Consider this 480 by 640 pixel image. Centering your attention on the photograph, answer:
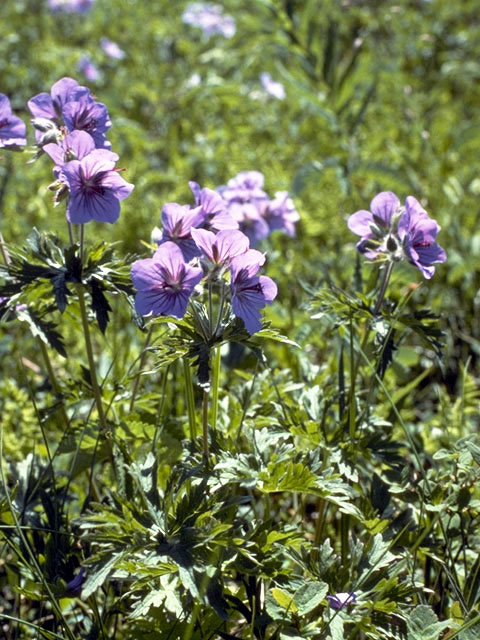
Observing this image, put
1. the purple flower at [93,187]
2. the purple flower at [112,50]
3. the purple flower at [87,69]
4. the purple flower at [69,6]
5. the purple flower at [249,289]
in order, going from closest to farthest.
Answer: the purple flower at [249,289], the purple flower at [93,187], the purple flower at [87,69], the purple flower at [112,50], the purple flower at [69,6]

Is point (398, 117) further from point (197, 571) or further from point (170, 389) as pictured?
point (197, 571)

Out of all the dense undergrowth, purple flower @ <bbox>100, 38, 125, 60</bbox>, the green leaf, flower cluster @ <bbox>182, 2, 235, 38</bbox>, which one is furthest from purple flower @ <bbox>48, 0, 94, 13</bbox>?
the green leaf

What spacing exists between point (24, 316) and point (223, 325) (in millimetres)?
539

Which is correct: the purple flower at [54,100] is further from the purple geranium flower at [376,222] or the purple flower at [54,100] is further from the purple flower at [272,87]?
the purple flower at [272,87]

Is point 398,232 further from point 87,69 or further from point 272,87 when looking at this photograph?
point 87,69

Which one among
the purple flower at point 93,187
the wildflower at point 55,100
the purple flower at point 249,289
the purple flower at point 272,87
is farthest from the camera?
the purple flower at point 272,87

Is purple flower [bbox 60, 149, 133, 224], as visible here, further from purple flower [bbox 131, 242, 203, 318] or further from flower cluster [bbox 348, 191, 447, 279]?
flower cluster [bbox 348, 191, 447, 279]

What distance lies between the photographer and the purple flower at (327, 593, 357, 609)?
59.6 inches

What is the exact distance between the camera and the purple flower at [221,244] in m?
1.55

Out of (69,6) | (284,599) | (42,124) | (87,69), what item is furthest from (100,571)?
(69,6)

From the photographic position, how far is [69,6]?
6.30 m

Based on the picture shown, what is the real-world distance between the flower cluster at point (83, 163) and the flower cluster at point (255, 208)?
2.25 ft

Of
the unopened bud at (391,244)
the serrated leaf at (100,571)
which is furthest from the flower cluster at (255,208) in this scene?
the serrated leaf at (100,571)

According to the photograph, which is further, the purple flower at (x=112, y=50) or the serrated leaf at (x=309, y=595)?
the purple flower at (x=112, y=50)
